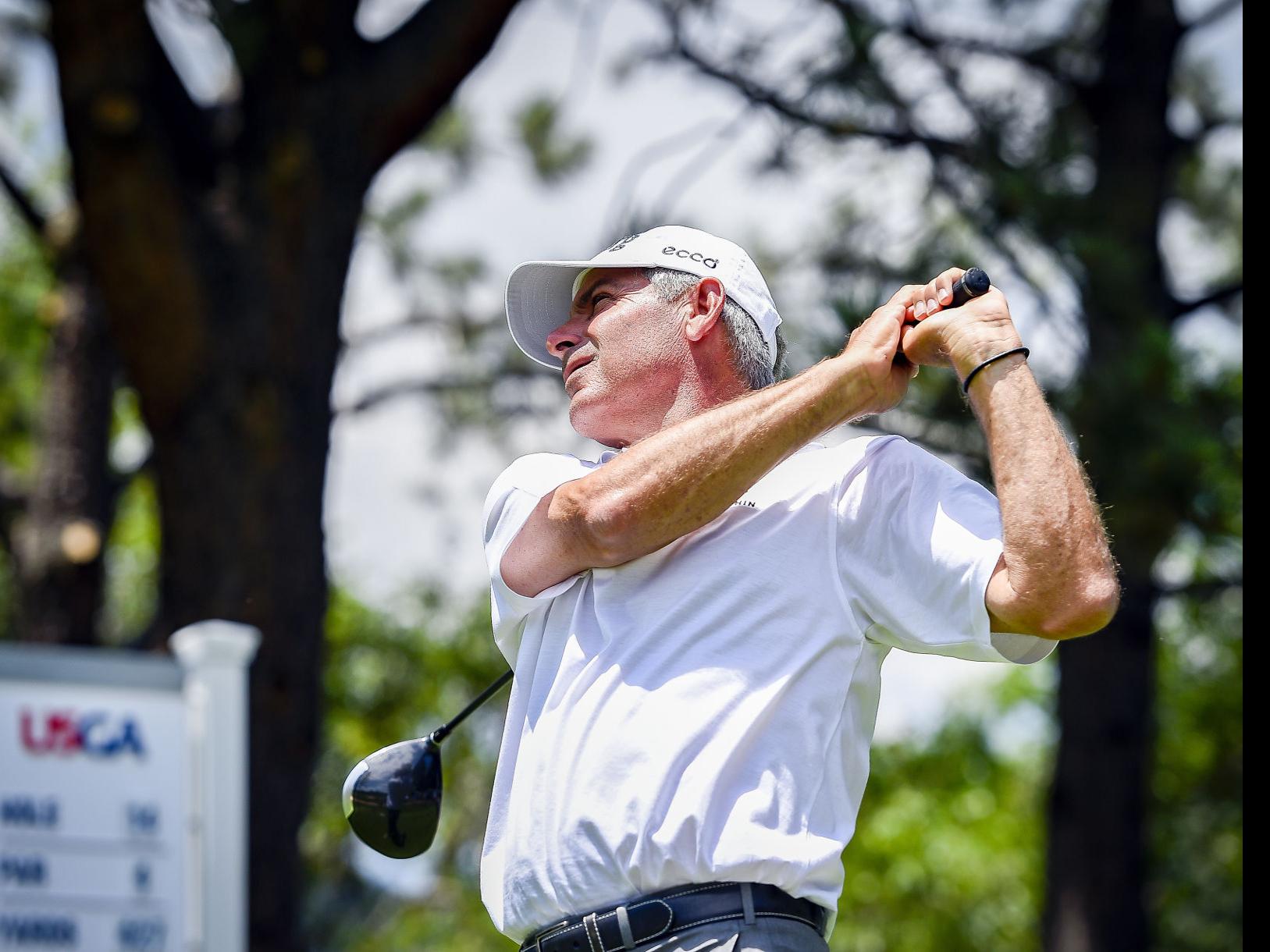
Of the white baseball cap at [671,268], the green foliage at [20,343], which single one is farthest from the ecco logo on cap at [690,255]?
the green foliage at [20,343]

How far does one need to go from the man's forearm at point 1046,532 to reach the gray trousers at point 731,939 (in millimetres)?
506

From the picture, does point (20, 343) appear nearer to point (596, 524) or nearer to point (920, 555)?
point (596, 524)

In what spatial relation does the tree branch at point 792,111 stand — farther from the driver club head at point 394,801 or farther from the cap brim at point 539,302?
the driver club head at point 394,801

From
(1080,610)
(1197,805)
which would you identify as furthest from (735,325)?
(1197,805)

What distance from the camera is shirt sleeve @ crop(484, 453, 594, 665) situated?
2701mm

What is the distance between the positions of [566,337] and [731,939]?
→ 1.15 metres

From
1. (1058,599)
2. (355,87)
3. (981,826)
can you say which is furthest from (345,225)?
(981,826)

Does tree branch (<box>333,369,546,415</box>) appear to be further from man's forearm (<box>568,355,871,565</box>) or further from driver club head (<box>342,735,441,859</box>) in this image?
man's forearm (<box>568,355,871,565</box>)

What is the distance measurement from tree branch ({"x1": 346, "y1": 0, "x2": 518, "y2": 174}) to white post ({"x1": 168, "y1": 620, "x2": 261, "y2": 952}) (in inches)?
85.4

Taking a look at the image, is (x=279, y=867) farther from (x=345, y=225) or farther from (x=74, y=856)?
(x=345, y=225)

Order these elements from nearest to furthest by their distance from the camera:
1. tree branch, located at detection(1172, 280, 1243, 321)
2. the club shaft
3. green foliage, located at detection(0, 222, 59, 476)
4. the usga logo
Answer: the club shaft
the usga logo
tree branch, located at detection(1172, 280, 1243, 321)
green foliage, located at detection(0, 222, 59, 476)

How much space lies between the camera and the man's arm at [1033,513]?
230 cm

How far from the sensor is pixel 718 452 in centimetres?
246

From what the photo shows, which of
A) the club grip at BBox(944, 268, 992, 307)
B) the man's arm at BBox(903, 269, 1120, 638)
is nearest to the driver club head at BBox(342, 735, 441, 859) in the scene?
the man's arm at BBox(903, 269, 1120, 638)
